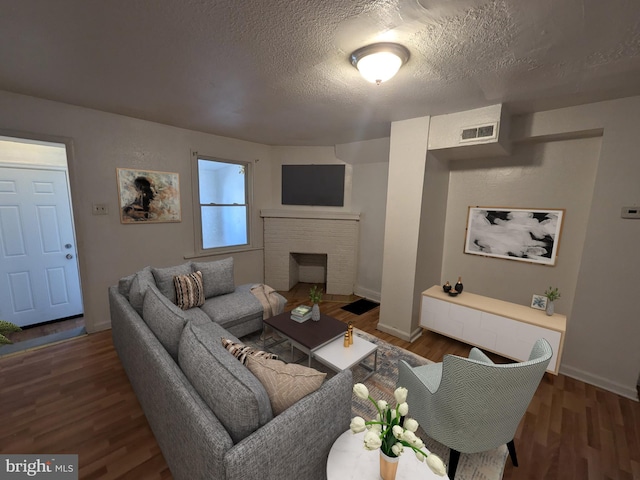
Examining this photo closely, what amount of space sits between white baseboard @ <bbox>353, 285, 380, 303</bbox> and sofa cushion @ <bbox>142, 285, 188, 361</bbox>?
3152 millimetres

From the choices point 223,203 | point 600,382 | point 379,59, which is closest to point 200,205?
point 223,203

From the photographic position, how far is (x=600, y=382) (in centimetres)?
229

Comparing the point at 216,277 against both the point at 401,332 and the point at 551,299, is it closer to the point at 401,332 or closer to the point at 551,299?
the point at 401,332

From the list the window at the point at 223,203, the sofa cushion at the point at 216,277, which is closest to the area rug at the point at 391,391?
the sofa cushion at the point at 216,277

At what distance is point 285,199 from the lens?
4.56m

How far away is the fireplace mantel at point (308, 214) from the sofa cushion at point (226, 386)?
3176 millimetres

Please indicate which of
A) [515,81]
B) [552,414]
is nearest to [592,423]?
[552,414]

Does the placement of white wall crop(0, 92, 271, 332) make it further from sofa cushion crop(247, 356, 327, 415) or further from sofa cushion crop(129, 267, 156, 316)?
sofa cushion crop(247, 356, 327, 415)

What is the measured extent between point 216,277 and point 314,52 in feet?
7.86

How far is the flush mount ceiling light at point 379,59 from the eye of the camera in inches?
60.1

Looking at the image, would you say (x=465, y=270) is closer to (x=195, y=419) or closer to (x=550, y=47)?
(x=550, y=47)

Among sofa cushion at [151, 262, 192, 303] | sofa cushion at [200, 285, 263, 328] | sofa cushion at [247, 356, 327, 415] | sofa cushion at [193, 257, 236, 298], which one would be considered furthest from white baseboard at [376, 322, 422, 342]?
sofa cushion at [151, 262, 192, 303]

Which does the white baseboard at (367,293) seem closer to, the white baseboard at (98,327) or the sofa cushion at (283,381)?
the sofa cushion at (283,381)

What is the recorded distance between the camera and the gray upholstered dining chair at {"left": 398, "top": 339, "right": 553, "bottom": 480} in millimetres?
1241
